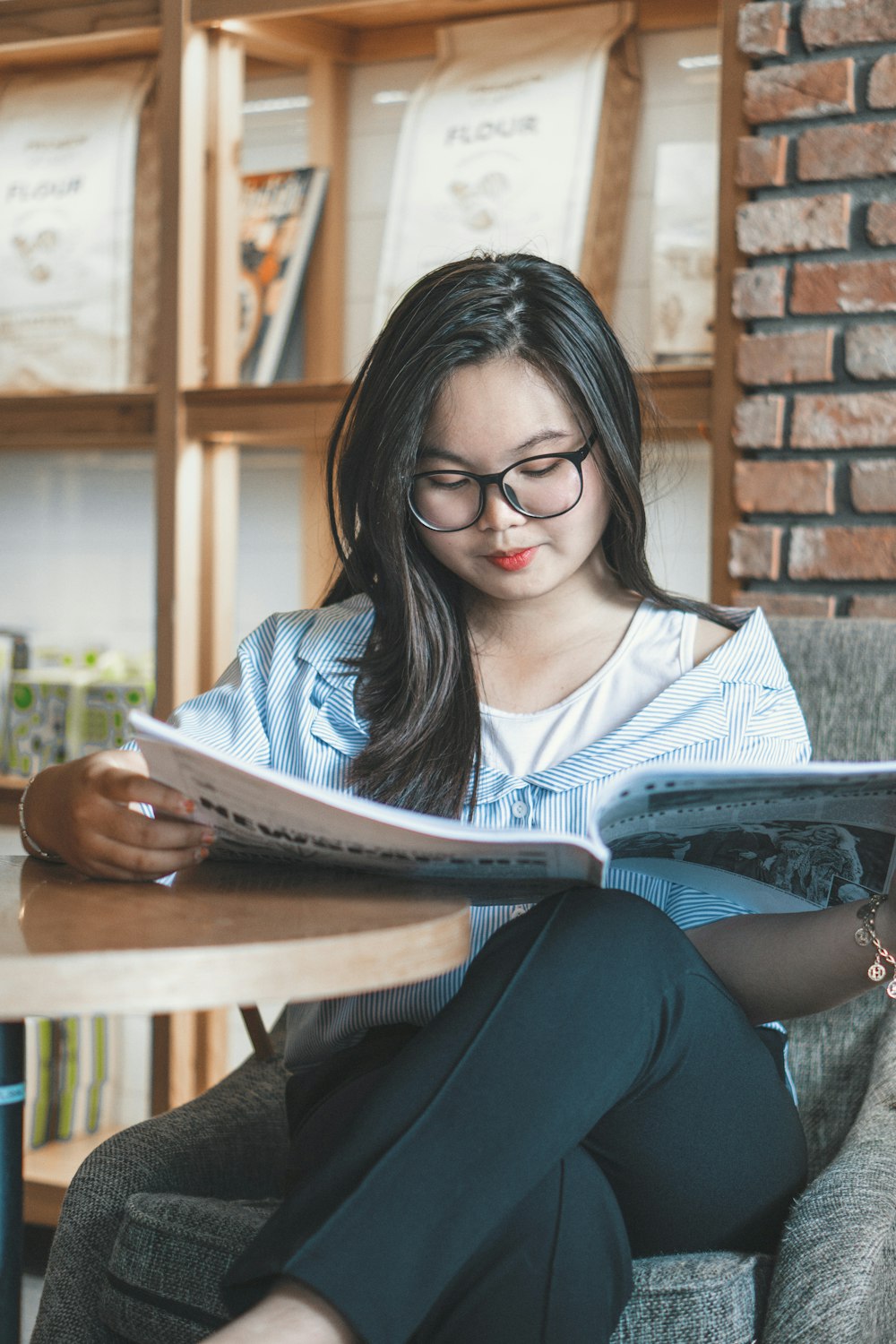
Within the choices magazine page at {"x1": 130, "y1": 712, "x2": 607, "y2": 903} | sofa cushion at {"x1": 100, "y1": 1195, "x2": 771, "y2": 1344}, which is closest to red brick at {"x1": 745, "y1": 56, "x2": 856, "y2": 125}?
magazine page at {"x1": 130, "y1": 712, "x2": 607, "y2": 903}

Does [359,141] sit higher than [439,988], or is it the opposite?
[359,141]

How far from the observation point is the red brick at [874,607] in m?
1.70

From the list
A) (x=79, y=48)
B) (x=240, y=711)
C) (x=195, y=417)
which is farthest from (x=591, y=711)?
(x=79, y=48)

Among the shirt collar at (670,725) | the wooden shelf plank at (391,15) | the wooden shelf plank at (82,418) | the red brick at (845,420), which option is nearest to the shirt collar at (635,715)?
the shirt collar at (670,725)

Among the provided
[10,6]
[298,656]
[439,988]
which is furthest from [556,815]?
[10,6]

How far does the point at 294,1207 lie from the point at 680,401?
1261 millimetres

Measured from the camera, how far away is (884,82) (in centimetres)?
167

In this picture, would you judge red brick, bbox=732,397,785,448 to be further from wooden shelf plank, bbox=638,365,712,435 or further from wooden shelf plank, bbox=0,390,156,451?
wooden shelf plank, bbox=0,390,156,451

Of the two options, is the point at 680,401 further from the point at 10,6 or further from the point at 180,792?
the point at 10,6

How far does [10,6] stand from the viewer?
89.7 inches

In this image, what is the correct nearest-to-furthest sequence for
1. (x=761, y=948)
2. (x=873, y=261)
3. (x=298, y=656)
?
(x=761, y=948) < (x=298, y=656) < (x=873, y=261)

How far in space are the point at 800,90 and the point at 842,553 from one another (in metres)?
0.55

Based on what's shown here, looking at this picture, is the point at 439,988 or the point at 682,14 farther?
the point at 682,14

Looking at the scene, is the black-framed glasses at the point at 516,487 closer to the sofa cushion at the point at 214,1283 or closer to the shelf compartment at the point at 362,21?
the sofa cushion at the point at 214,1283
